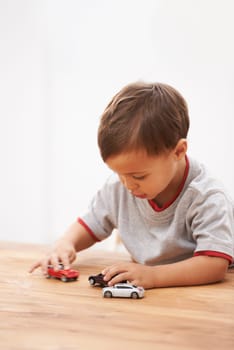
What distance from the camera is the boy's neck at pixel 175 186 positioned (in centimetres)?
123

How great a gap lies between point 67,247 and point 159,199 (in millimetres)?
250

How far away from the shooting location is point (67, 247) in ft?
4.29

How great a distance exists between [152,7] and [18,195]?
1.16 m

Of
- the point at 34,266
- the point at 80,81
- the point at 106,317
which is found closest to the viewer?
the point at 106,317

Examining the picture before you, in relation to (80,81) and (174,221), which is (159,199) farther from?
(80,81)

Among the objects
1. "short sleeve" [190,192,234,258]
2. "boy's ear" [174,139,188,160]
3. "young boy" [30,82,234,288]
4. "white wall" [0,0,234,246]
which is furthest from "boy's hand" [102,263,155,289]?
"white wall" [0,0,234,246]

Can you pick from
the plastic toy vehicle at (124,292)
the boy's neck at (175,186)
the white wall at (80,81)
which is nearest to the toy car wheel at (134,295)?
the plastic toy vehicle at (124,292)

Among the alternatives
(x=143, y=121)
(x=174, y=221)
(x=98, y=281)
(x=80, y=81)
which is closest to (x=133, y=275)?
(x=98, y=281)

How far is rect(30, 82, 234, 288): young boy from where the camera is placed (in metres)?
1.08

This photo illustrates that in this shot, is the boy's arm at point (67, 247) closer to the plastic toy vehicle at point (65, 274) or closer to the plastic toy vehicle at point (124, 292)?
the plastic toy vehicle at point (65, 274)

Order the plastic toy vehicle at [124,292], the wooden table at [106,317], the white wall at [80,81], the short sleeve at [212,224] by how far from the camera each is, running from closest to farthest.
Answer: the wooden table at [106,317]
the plastic toy vehicle at [124,292]
the short sleeve at [212,224]
the white wall at [80,81]

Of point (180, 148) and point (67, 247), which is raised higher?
point (180, 148)

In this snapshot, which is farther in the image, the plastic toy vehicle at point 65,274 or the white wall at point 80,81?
the white wall at point 80,81

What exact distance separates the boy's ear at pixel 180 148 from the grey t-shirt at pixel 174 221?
8 cm
